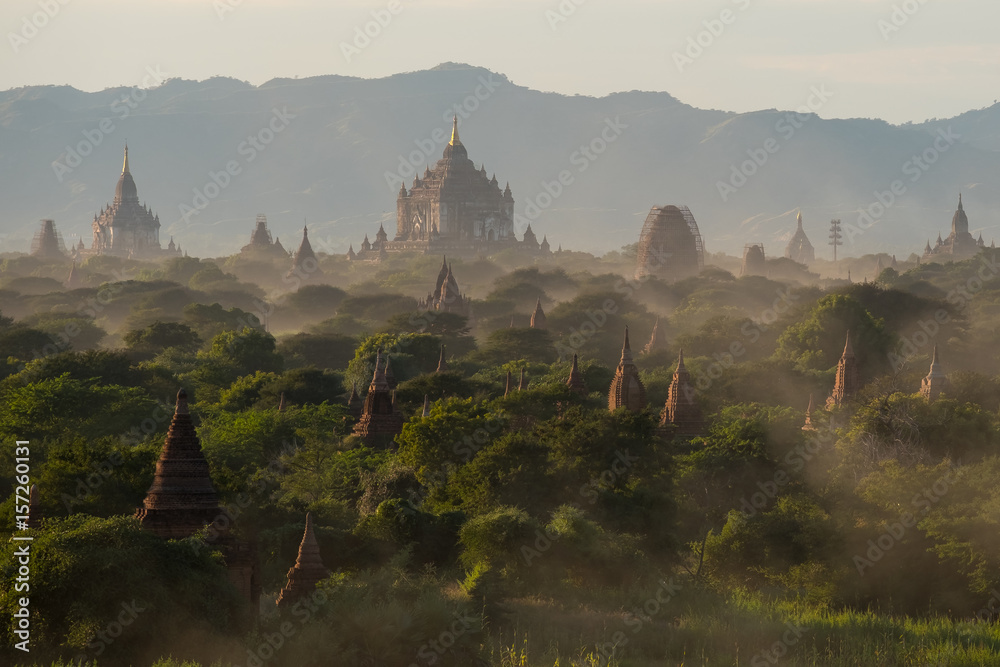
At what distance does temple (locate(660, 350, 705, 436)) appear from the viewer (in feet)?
182

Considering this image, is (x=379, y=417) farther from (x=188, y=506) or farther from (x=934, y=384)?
(x=188, y=506)

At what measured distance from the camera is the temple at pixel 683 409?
55406mm

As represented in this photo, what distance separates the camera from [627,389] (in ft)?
183

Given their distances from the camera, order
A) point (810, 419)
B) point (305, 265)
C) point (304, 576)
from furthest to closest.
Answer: point (305, 265), point (810, 419), point (304, 576)

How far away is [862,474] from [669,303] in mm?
83651

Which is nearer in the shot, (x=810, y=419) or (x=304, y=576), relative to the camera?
(x=304, y=576)

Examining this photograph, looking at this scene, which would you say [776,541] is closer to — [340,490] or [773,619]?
[773,619]

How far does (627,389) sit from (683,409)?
202 cm

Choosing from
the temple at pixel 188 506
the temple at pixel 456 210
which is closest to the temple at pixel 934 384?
the temple at pixel 188 506

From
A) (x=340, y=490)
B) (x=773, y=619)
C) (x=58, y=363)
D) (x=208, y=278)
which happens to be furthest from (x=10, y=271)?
(x=773, y=619)

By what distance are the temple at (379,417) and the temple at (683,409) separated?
9.11 meters

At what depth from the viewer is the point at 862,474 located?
47.9 m

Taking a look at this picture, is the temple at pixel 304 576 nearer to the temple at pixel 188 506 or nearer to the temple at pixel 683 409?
the temple at pixel 188 506

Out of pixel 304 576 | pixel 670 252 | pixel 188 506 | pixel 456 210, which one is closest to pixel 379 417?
pixel 304 576
